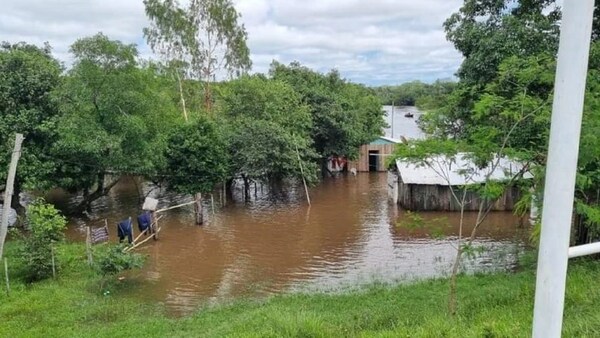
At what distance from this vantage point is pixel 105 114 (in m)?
17.8

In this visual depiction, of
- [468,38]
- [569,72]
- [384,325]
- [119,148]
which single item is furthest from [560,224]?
[119,148]

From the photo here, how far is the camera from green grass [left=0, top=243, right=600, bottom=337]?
20.4 feet

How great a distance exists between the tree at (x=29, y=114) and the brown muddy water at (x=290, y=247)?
274 centimetres

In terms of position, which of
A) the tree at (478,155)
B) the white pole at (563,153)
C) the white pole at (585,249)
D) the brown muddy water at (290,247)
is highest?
the white pole at (563,153)

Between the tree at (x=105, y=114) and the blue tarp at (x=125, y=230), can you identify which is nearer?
the blue tarp at (x=125, y=230)

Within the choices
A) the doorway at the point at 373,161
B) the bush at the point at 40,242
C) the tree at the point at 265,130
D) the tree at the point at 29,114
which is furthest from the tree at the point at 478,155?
the doorway at the point at 373,161

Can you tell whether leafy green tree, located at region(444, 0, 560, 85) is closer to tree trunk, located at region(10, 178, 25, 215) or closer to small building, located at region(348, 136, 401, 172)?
tree trunk, located at region(10, 178, 25, 215)

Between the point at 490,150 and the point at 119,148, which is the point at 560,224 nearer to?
the point at 490,150

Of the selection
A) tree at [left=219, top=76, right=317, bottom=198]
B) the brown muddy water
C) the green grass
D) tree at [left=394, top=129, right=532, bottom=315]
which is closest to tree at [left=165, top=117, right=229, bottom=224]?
the brown muddy water

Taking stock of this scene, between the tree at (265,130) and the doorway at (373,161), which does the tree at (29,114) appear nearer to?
the tree at (265,130)

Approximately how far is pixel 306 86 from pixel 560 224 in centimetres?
2925

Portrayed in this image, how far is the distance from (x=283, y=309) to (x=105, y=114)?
38.7ft

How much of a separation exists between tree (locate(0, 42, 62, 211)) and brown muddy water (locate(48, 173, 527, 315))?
9.00 feet

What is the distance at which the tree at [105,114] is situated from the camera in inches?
674
